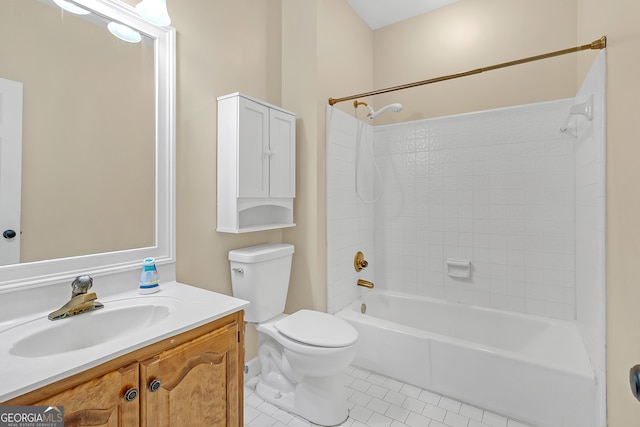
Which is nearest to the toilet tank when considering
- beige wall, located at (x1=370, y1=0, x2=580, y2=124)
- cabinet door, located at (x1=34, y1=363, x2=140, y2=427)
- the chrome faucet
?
the chrome faucet

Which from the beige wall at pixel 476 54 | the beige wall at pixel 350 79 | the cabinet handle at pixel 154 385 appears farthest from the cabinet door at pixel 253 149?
the beige wall at pixel 476 54

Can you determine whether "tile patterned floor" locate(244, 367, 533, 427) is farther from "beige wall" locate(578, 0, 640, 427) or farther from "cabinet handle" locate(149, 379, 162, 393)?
"cabinet handle" locate(149, 379, 162, 393)

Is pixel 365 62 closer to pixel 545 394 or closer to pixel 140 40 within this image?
pixel 140 40

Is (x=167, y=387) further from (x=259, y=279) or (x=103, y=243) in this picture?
(x=259, y=279)

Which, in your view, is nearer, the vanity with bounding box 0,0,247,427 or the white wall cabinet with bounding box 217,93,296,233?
the vanity with bounding box 0,0,247,427

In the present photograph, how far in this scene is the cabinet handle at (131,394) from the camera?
85 cm

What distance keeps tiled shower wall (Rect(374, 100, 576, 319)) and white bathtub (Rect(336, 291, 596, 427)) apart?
0.44ft

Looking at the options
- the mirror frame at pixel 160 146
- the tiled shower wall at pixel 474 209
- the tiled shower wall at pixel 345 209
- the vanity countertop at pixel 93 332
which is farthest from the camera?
the tiled shower wall at pixel 345 209

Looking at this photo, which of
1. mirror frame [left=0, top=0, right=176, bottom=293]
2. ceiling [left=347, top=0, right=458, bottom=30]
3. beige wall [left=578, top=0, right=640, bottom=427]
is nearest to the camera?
beige wall [left=578, top=0, right=640, bottom=427]

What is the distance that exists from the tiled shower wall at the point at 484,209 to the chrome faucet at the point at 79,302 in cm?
214

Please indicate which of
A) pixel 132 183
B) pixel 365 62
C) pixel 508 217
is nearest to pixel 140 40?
pixel 132 183

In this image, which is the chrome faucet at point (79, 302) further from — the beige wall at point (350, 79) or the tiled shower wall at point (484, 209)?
the tiled shower wall at point (484, 209)

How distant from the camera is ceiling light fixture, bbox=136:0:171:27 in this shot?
4.21ft

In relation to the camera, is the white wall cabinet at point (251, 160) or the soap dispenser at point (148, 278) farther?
the white wall cabinet at point (251, 160)
